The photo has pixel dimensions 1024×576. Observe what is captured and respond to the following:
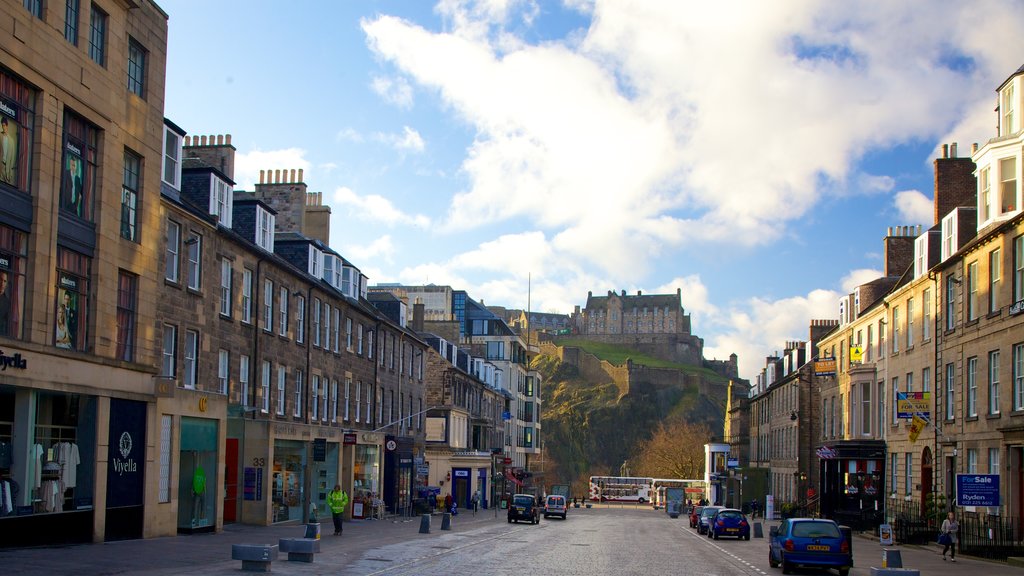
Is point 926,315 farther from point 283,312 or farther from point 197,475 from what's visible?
point 197,475

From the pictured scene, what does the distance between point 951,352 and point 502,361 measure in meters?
64.5

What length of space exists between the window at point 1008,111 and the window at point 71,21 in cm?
2683

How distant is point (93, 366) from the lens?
946 inches

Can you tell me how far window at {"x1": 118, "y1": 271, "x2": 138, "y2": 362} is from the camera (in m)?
26.0

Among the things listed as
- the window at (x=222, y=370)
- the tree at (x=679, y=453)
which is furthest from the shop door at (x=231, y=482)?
the tree at (x=679, y=453)

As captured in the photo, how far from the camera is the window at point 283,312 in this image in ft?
123

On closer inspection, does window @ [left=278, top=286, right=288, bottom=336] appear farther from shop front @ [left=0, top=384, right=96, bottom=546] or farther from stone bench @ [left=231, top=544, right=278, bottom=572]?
stone bench @ [left=231, top=544, right=278, bottom=572]

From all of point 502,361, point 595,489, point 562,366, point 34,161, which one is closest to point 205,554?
point 34,161

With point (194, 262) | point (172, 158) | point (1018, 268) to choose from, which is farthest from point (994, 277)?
point (172, 158)

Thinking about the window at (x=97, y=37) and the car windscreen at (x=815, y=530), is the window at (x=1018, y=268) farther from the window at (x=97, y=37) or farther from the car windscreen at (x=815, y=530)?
the window at (x=97, y=37)

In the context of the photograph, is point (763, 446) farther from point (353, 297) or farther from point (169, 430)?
point (169, 430)

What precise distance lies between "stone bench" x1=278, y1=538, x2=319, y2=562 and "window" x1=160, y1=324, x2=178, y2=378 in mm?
8397

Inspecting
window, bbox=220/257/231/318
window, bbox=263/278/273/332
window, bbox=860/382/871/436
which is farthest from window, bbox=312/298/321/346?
window, bbox=860/382/871/436

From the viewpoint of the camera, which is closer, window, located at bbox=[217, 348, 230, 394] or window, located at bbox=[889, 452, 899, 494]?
window, located at bbox=[217, 348, 230, 394]
